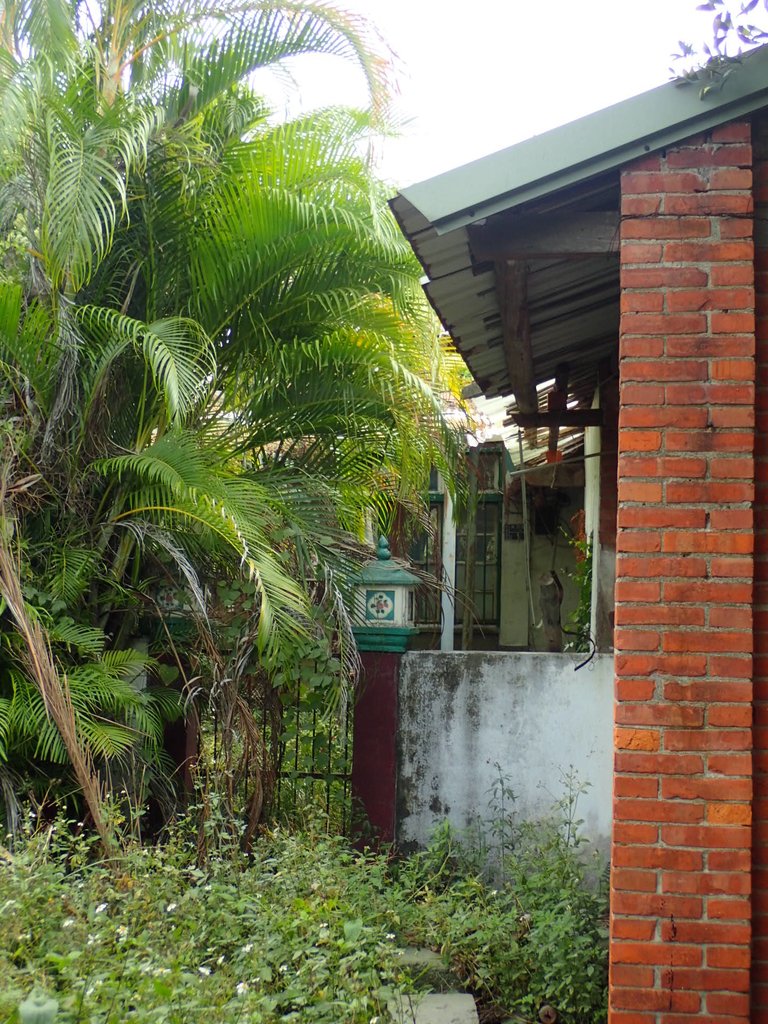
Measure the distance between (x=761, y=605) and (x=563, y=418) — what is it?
3023 mm

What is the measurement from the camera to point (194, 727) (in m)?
6.19

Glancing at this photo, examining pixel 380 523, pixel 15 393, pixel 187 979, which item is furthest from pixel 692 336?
pixel 380 523

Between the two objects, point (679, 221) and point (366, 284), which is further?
point (366, 284)


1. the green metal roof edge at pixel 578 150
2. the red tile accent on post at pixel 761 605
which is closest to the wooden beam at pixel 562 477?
the red tile accent on post at pixel 761 605

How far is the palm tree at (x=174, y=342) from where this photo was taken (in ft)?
17.7

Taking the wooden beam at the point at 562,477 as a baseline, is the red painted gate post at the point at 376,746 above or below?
below

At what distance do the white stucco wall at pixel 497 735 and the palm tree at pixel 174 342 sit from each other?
92 centimetres

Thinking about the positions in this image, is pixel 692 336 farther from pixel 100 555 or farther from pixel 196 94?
pixel 196 94

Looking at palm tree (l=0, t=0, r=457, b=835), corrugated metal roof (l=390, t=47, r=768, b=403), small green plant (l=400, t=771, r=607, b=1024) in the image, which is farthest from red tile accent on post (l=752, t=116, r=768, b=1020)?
palm tree (l=0, t=0, r=457, b=835)

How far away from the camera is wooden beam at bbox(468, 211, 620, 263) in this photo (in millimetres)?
3752

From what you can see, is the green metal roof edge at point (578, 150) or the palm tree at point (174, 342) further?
the palm tree at point (174, 342)

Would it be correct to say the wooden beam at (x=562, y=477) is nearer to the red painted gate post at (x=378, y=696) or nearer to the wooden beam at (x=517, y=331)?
the wooden beam at (x=517, y=331)

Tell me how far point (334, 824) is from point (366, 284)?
3.17 metres

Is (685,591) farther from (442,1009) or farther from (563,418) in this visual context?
(563,418)
